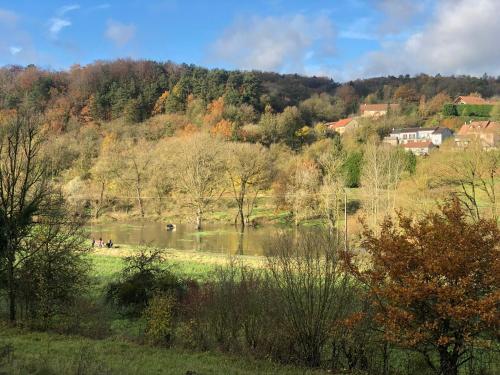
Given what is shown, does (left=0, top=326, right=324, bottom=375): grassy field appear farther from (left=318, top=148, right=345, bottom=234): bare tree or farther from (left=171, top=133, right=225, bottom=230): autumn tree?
(left=171, top=133, right=225, bottom=230): autumn tree

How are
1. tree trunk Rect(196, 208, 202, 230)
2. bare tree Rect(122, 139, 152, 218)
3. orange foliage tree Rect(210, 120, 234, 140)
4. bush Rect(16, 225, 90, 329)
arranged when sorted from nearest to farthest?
1. bush Rect(16, 225, 90, 329)
2. tree trunk Rect(196, 208, 202, 230)
3. bare tree Rect(122, 139, 152, 218)
4. orange foliage tree Rect(210, 120, 234, 140)

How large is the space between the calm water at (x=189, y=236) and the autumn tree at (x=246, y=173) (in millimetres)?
4210

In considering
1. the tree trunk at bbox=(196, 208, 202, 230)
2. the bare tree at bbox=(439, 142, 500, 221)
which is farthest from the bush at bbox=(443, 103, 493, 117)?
the bare tree at bbox=(439, 142, 500, 221)

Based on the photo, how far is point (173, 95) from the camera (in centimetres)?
10412

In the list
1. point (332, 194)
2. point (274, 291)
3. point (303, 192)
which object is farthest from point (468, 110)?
point (274, 291)

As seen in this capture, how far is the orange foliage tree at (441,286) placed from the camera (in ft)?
30.3

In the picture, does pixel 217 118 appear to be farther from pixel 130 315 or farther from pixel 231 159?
pixel 130 315

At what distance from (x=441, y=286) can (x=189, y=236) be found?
125 feet

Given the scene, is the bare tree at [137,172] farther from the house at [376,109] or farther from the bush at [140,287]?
the house at [376,109]

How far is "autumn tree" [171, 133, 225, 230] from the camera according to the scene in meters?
55.1

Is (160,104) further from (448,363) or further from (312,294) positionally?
(448,363)

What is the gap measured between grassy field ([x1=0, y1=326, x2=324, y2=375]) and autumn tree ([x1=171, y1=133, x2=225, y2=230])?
40.7 m

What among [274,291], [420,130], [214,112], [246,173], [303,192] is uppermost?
[214,112]

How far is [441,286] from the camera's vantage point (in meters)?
9.55
